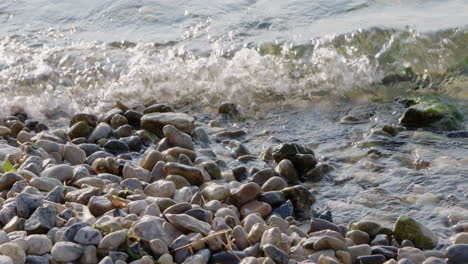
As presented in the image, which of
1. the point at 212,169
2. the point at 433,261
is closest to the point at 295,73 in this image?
the point at 212,169

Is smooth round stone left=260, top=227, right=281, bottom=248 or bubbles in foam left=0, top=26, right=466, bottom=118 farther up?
bubbles in foam left=0, top=26, right=466, bottom=118

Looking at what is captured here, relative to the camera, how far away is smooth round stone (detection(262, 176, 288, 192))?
3500 mm

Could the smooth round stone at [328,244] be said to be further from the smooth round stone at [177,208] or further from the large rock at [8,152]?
the large rock at [8,152]

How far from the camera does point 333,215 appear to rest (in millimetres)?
3334

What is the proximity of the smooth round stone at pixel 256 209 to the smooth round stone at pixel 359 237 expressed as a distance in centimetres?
43

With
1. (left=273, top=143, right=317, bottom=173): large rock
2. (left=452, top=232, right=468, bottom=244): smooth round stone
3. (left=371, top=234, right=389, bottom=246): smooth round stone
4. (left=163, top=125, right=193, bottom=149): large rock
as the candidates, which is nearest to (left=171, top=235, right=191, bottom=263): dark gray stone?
(left=371, top=234, right=389, bottom=246): smooth round stone

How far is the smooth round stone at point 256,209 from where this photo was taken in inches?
126

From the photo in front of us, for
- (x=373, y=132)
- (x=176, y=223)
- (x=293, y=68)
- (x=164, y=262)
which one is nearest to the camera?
(x=164, y=262)

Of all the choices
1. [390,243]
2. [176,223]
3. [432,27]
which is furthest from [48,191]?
[432,27]

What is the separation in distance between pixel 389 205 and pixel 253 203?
734 millimetres

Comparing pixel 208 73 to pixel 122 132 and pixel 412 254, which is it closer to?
pixel 122 132

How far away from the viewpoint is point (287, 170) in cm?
378

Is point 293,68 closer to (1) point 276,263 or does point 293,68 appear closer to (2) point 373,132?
(2) point 373,132

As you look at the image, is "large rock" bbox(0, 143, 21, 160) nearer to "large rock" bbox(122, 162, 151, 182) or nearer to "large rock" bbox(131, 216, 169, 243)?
"large rock" bbox(122, 162, 151, 182)
